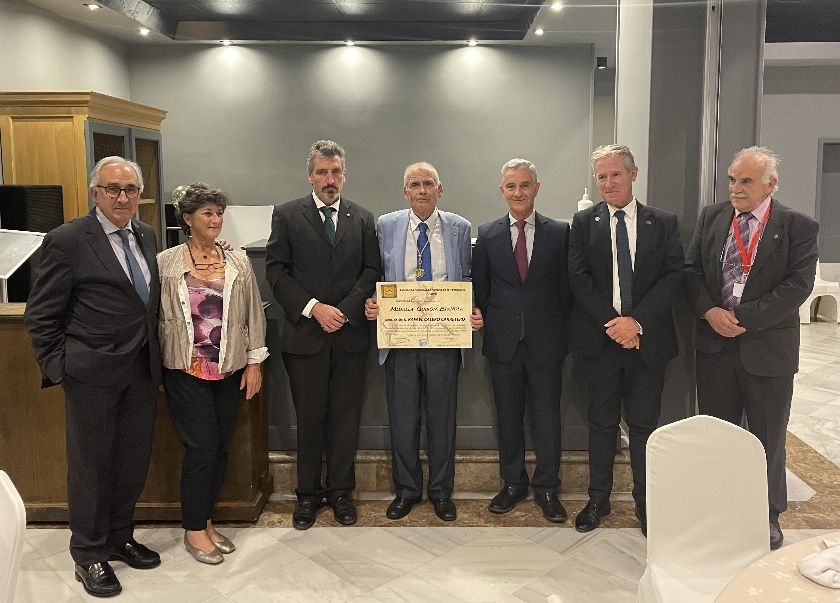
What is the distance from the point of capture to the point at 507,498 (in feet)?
11.8

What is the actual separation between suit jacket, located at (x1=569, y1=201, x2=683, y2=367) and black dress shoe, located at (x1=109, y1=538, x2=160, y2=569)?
2043mm

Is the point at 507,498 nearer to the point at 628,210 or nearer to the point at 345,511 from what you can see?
the point at 345,511

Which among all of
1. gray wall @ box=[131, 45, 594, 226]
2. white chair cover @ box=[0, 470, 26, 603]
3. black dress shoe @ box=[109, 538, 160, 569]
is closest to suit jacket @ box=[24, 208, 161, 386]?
black dress shoe @ box=[109, 538, 160, 569]

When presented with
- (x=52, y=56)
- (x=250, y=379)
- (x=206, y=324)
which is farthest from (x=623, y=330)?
(x=52, y=56)

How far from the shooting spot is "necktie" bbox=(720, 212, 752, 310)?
314 centimetres

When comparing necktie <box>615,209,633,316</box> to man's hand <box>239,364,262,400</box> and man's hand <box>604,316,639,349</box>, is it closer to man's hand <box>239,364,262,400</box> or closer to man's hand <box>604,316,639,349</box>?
man's hand <box>604,316,639,349</box>

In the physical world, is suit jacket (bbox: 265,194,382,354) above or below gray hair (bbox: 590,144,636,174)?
below

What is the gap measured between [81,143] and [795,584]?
499 cm

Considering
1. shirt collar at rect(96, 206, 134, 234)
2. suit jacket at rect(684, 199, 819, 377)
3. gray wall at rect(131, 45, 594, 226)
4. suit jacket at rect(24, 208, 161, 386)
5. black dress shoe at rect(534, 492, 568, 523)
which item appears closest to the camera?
suit jacket at rect(24, 208, 161, 386)

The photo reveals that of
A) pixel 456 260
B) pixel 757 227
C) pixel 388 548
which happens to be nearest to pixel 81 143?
pixel 456 260

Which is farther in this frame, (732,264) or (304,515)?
(304,515)

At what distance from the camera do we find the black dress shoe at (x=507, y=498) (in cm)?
356

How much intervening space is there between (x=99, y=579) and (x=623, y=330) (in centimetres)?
232

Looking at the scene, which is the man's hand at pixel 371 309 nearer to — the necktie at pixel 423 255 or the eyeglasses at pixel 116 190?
the necktie at pixel 423 255
